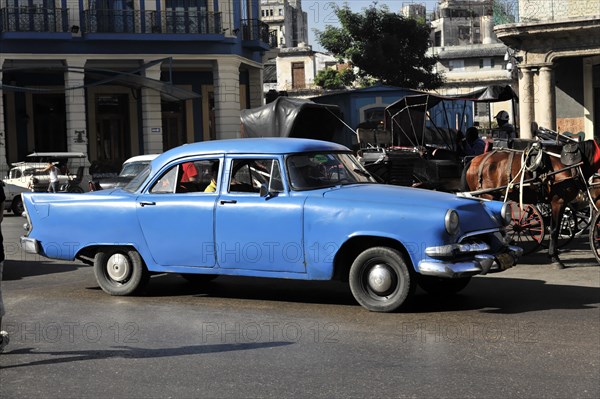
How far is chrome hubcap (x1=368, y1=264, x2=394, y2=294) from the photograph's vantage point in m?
9.02

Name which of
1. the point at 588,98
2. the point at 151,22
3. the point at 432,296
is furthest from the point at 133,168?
the point at 151,22

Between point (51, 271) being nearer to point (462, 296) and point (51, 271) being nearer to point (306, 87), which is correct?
→ point (462, 296)

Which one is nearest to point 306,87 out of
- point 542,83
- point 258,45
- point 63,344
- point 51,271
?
point 258,45

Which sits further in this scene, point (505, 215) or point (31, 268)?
point (31, 268)

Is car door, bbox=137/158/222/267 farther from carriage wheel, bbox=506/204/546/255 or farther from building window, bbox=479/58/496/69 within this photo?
building window, bbox=479/58/496/69

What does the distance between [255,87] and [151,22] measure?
24.1 ft

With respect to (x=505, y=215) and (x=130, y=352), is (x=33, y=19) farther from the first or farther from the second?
(x=130, y=352)

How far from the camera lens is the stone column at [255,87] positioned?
43.7 metres

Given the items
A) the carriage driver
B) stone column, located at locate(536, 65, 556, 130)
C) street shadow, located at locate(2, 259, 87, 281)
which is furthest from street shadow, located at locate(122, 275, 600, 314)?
stone column, located at locate(536, 65, 556, 130)

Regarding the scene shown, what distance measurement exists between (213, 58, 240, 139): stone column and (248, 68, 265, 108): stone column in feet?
11.8

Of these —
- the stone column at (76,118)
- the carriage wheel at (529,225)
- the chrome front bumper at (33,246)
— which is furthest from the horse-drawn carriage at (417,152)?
the stone column at (76,118)

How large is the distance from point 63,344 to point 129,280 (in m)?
2.54

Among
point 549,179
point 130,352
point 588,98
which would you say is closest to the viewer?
point 130,352

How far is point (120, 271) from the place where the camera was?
1040 centimetres
